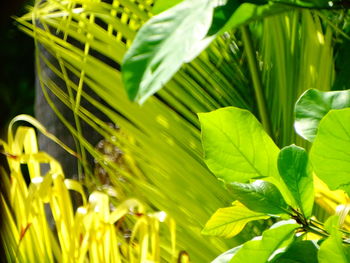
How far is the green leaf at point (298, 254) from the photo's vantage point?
0.58 meters

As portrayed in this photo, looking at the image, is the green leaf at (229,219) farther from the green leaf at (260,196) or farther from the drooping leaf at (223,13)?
the drooping leaf at (223,13)

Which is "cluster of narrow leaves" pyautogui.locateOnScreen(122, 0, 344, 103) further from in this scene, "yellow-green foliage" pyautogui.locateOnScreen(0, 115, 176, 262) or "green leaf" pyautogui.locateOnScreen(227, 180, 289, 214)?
"yellow-green foliage" pyautogui.locateOnScreen(0, 115, 176, 262)

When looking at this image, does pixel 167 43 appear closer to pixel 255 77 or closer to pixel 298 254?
pixel 298 254

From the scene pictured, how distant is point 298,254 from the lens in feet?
1.93

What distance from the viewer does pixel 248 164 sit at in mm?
608

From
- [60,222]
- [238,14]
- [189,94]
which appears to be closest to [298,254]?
[238,14]

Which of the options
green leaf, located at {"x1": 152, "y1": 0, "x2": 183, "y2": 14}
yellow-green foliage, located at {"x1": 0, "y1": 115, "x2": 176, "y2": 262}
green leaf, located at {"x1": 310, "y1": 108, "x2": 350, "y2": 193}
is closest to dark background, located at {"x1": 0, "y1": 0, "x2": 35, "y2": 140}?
yellow-green foliage, located at {"x1": 0, "y1": 115, "x2": 176, "y2": 262}

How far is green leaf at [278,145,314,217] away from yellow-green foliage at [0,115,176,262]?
1.75 ft

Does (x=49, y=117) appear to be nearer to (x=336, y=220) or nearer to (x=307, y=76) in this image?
(x=307, y=76)

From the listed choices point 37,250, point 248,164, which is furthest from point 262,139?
point 37,250

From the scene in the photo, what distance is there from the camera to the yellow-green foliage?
112 cm

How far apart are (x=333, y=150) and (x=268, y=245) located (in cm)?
9

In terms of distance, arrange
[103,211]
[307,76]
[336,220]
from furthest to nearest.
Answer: [307,76] < [103,211] < [336,220]

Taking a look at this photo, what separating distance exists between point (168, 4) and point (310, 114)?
0.48 ft
